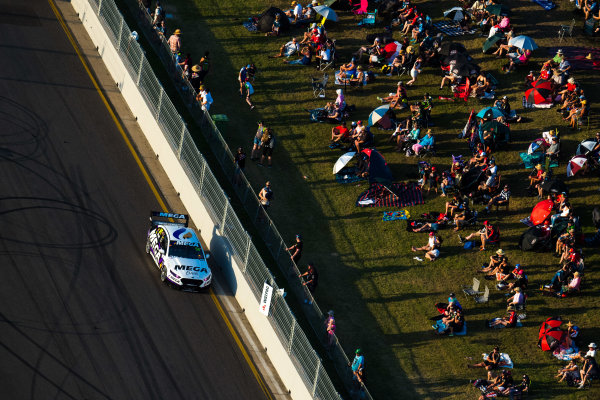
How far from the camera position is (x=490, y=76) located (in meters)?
49.0

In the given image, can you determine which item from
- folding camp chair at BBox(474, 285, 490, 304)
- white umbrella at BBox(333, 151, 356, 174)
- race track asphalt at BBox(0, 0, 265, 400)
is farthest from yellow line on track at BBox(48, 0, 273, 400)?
folding camp chair at BBox(474, 285, 490, 304)

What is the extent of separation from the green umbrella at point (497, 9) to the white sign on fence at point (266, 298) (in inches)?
838

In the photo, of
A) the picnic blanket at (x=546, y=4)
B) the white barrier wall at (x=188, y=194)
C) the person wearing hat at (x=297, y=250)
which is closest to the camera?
the white barrier wall at (x=188, y=194)

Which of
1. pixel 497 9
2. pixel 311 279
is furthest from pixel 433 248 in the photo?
pixel 497 9

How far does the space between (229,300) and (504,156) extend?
1415cm

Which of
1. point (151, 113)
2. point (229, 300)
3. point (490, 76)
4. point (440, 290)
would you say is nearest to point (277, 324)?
point (229, 300)

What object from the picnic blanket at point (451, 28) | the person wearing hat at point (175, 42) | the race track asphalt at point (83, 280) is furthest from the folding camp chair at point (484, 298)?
the person wearing hat at point (175, 42)

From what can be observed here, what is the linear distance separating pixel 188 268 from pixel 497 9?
71.9 ft

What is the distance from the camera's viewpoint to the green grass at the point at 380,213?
37344 millimetres

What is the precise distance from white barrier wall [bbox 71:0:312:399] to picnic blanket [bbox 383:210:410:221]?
7104 mm

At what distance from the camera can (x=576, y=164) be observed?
43812mm

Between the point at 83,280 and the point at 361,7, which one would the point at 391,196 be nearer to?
the point at 361,7

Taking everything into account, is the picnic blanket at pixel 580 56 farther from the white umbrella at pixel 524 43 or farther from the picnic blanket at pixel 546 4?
the picnic blanket at pixel 546 4

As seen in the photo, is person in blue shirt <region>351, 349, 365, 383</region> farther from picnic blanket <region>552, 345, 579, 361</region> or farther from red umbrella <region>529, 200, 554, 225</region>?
red umbrella <region>529, 200, 554, 225</region>
